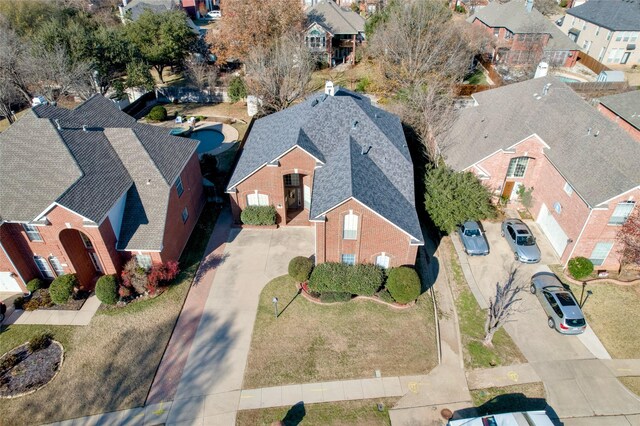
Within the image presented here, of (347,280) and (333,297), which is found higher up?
(347,280)

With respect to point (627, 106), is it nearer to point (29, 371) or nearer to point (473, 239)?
point (473, 239)

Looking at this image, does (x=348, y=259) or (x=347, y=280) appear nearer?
(x=347, y=280)

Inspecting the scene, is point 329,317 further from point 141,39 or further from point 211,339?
point 141,39

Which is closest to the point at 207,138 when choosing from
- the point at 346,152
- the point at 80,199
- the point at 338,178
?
the point at 346,152

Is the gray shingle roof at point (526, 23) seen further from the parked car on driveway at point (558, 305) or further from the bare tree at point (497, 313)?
the bare tree at point (497, 313)

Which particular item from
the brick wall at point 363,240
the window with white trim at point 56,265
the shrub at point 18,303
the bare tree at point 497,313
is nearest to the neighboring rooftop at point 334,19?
the brick wall at point 363,240

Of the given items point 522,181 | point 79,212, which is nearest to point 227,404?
point 79,212

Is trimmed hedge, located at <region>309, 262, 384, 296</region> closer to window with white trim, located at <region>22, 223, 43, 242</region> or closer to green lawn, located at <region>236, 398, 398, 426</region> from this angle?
Result: green lawn, located at <region>236, 398, 398, 426</region>
